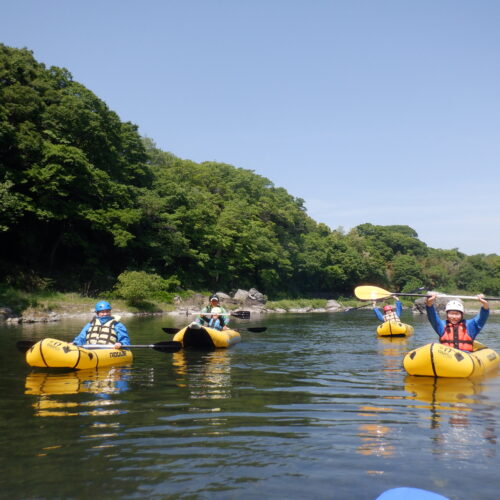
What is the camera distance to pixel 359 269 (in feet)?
196

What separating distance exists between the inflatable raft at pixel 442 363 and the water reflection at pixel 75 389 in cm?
429

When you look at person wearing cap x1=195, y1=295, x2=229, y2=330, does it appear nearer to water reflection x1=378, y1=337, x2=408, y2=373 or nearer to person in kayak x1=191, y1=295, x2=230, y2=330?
person in kayak x1=191, y1=295, x2=230, y2=330

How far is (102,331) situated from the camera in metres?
8.88

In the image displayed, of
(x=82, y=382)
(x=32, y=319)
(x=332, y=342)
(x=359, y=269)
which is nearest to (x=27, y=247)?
(x=32, y=319)

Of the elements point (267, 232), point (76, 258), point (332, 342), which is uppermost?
point (267, 232)

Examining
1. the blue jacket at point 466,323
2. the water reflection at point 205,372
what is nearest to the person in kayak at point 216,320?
the water reflection at point 205,372

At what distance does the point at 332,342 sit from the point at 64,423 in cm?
907

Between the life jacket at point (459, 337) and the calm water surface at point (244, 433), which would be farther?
the life jacket at point (459, 337)

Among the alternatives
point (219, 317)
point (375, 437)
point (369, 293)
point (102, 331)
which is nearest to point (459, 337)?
point (369, 293)

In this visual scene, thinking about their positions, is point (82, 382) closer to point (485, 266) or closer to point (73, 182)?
point (73, 182)

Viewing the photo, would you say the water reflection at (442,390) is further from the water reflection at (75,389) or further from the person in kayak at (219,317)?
the person in kayak at (219,317)

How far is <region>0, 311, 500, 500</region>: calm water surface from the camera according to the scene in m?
3.22

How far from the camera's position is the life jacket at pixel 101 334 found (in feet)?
29.1

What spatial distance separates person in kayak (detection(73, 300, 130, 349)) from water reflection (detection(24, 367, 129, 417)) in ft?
2.77
